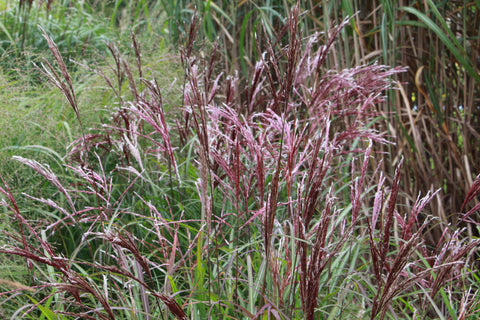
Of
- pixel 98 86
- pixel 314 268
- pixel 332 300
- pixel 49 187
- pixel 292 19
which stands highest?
pixel 292 19

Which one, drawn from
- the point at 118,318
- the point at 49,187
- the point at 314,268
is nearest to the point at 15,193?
the point at 49,187

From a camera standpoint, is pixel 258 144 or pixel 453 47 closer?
pixel 258 144

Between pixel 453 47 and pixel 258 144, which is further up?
pixel 453 47

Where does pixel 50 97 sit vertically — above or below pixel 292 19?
below

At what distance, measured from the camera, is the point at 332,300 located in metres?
1.02

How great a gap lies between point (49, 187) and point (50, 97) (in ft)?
2.15

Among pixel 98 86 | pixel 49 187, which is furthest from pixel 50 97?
pixel 49 187

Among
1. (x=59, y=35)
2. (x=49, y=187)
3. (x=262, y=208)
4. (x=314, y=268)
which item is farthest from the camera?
(x=59, y=35)

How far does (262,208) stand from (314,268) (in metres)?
0.15

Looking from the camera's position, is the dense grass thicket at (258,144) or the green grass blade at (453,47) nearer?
the dense grass thicket at (258,144)

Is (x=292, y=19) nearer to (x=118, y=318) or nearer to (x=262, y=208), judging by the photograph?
(x=262, y=208)

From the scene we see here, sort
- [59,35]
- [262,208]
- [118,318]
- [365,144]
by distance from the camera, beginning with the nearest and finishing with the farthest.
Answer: [262,208] → [118,318] → [365,144] → [59,35]

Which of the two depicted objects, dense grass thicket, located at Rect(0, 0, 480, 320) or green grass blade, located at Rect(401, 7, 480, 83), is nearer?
dense grass thicket, located at Rect(0, 0, 480, 320)

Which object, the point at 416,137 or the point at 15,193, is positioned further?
the point at 416,137
